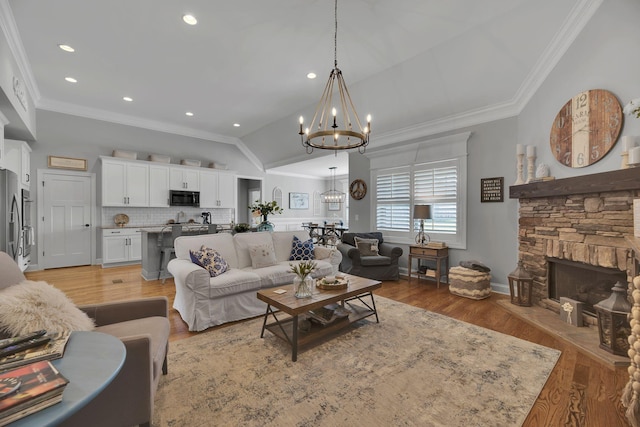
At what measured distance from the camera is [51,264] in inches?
228

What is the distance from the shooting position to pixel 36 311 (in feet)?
4.37

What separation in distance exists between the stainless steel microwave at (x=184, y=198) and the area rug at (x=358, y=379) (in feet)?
16.6

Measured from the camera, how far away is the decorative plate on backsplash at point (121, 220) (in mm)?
6410

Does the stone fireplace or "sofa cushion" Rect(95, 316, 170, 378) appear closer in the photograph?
"sofa cushion" Rect(95, 316, 170, 378)

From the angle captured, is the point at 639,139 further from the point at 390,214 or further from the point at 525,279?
the point at 390,214

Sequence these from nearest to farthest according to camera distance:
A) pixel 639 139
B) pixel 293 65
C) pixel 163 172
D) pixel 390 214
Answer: pixel 639 139, pixel 293 65, pixel 390 214, pixel 163 172

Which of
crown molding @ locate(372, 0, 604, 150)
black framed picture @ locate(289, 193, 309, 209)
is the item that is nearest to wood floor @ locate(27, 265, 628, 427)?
crown molding @ locate(372, 0, 604, 150)

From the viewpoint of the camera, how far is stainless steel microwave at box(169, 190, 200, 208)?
7.01 meters

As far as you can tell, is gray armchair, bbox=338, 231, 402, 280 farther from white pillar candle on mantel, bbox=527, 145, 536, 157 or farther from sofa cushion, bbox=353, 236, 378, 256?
white pillar candle on mantel, bbox=527, 145, 536, 157

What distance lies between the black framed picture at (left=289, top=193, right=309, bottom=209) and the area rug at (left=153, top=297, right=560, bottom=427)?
305 inches

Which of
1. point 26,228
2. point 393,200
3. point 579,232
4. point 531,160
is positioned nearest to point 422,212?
point 393,200

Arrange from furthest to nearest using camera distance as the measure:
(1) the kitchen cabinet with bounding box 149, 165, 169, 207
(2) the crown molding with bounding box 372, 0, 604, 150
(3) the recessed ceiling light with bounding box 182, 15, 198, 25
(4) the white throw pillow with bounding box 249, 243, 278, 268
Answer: (1) the kitchen cabinet with bounding box 149, 165, 169, 207, (4) the white throw pillow with bounding box 249, 243, 278, 268, (3) the recessed ceiling light with bounding box 182, 15, 198, 25, (2) the crown molding with bounding box 372, 0, 604, 150

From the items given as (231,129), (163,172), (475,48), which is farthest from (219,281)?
(231,129)

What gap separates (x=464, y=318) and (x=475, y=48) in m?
3.28
